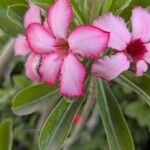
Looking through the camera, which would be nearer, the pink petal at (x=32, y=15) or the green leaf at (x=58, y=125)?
the pink petal at (x=32, y=15)

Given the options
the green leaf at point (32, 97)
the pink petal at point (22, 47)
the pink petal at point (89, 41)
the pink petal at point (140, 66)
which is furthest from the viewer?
the green leaf at point (32, 97)

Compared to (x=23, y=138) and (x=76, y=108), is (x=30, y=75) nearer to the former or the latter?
(x=76, y=108)

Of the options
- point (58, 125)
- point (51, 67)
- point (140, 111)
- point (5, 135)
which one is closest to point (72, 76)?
point (51, 67)

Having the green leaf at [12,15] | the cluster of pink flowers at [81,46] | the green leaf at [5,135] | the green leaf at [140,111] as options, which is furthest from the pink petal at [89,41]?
the green leaf at [140,111]

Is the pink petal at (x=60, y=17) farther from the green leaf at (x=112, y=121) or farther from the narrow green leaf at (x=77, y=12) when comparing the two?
the green leaf at (x=112, y=121)

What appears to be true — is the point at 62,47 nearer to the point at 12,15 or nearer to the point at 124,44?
the point at 124,44

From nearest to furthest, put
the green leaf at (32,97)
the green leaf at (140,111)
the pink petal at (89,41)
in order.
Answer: the pink petal at (89,41), the green leaf at (32,97), the green leaf at (140,111)
